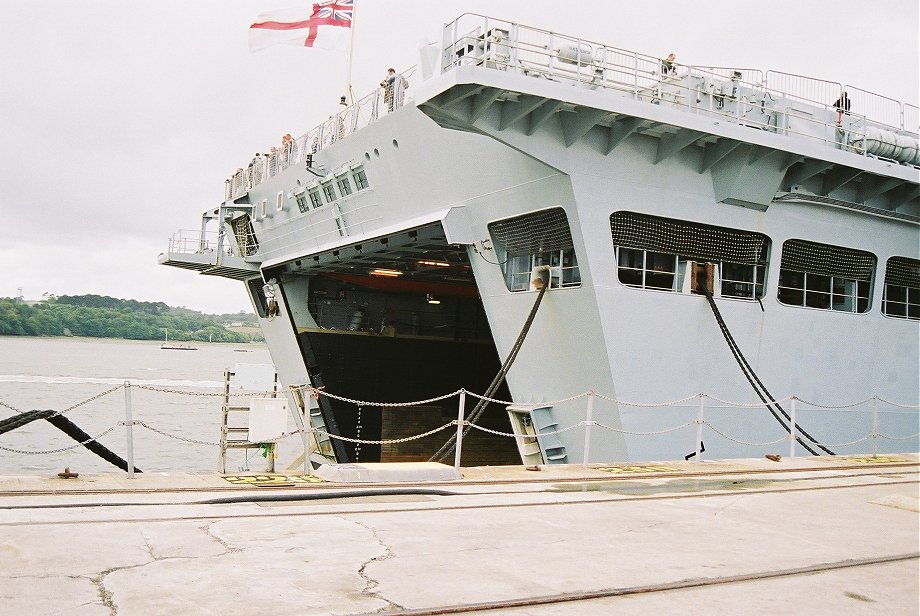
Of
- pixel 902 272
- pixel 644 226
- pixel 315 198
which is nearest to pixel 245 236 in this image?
pixel 315 198

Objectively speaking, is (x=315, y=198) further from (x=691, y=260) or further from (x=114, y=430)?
(x=114, y=430)

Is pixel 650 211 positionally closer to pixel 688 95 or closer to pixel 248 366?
pixel 688 95

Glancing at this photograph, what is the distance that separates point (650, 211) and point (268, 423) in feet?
24.7

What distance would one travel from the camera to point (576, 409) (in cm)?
1470

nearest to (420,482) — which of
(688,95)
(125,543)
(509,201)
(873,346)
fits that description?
(125,543)

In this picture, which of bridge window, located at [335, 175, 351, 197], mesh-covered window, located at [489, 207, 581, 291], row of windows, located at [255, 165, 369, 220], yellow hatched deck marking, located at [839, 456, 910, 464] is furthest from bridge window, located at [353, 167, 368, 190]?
yellow hatched deck marking, located at [839, 456, 910, 464]

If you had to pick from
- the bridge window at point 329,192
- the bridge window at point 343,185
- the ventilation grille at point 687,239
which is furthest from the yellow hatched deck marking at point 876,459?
the bridge window at point 329,192

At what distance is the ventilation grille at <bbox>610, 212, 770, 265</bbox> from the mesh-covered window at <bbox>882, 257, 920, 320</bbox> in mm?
4771

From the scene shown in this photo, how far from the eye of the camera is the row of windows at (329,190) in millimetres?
19453

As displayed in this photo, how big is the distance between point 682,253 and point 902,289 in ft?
25.6

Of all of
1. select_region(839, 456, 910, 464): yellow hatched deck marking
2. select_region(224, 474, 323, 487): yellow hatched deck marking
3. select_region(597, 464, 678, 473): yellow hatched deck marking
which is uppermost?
select_region(224, 474, 323, 487): yellow hatched deck marking

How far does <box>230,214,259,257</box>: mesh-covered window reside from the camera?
28016 mm

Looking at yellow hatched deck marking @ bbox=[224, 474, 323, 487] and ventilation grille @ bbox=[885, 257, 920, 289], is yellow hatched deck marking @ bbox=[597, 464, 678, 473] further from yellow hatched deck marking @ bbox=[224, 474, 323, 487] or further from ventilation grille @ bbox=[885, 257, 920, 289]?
ventilation grille @ bbox=[885, 257, 920, 289]

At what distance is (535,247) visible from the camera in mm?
15273
